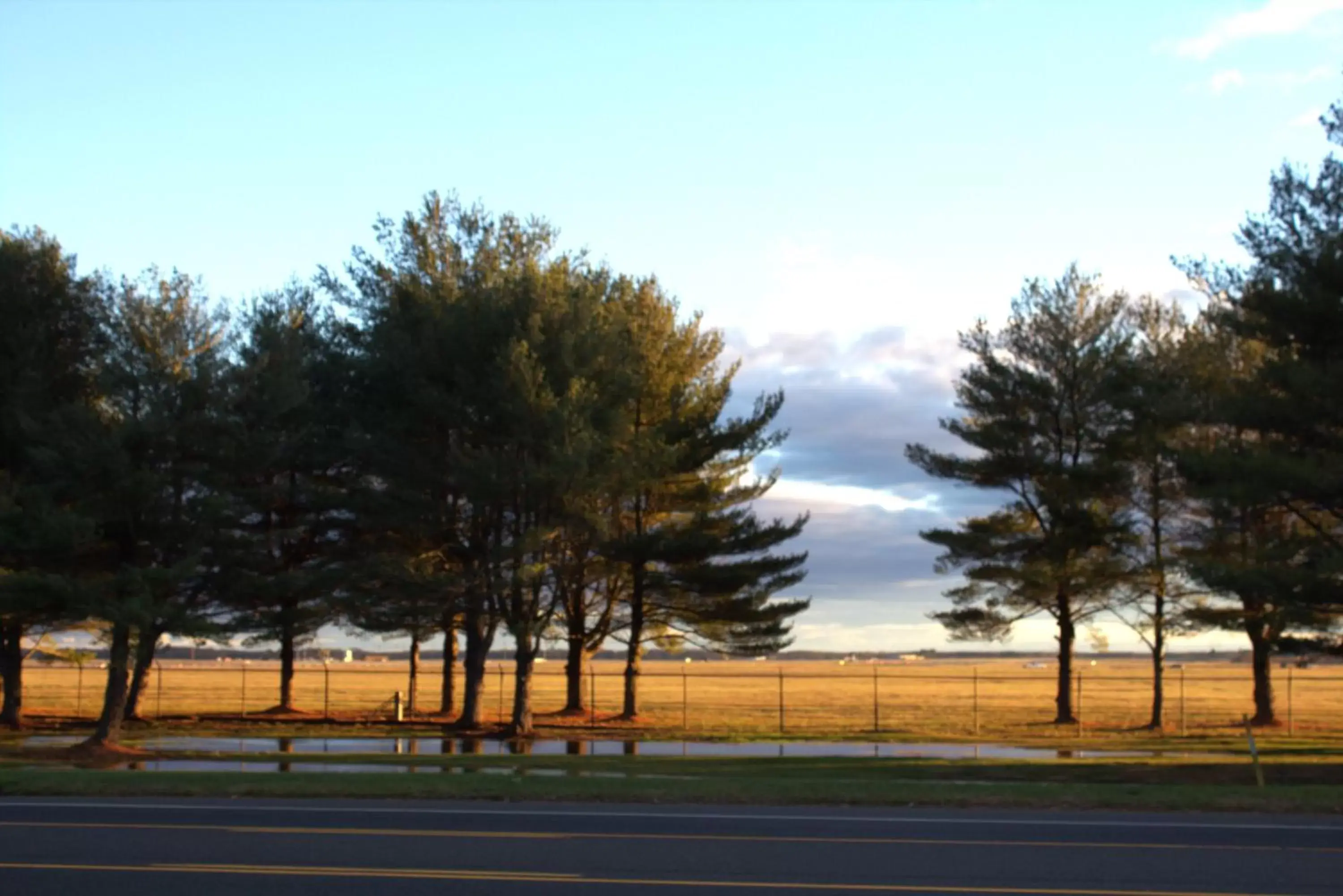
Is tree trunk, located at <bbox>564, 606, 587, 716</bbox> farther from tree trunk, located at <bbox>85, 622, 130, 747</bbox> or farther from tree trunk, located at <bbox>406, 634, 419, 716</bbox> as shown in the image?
tree trunk, located at <bbox>85, 622, 130, 747</bbox>

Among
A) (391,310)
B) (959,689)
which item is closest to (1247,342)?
(391,310)

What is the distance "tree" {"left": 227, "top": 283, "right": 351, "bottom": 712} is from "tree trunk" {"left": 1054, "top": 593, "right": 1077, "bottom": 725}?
21.0 m

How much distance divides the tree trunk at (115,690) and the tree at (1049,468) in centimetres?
2300

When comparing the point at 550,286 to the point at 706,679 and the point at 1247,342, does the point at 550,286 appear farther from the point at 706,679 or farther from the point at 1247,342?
the point at 706,679

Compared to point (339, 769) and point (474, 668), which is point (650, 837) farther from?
point (474, 668)

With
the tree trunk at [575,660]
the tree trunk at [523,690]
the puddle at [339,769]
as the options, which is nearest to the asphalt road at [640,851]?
the puddle at [339,769]

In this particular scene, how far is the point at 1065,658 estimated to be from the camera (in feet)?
136

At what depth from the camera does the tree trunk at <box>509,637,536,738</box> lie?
113 ft

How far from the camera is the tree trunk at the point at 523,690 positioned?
34.5 metres

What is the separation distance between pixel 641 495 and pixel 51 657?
56.6ft

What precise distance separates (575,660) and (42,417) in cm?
1753

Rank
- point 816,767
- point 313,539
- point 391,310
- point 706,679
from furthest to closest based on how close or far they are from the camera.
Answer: point 706,679 < point 313,539 < point 391,310 < point 816,767

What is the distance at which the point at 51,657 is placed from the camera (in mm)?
39219

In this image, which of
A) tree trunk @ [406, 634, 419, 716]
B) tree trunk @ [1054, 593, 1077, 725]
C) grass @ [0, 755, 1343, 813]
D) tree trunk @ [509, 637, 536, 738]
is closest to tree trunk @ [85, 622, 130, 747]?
grass @ [0, 755, 1343, 813]
